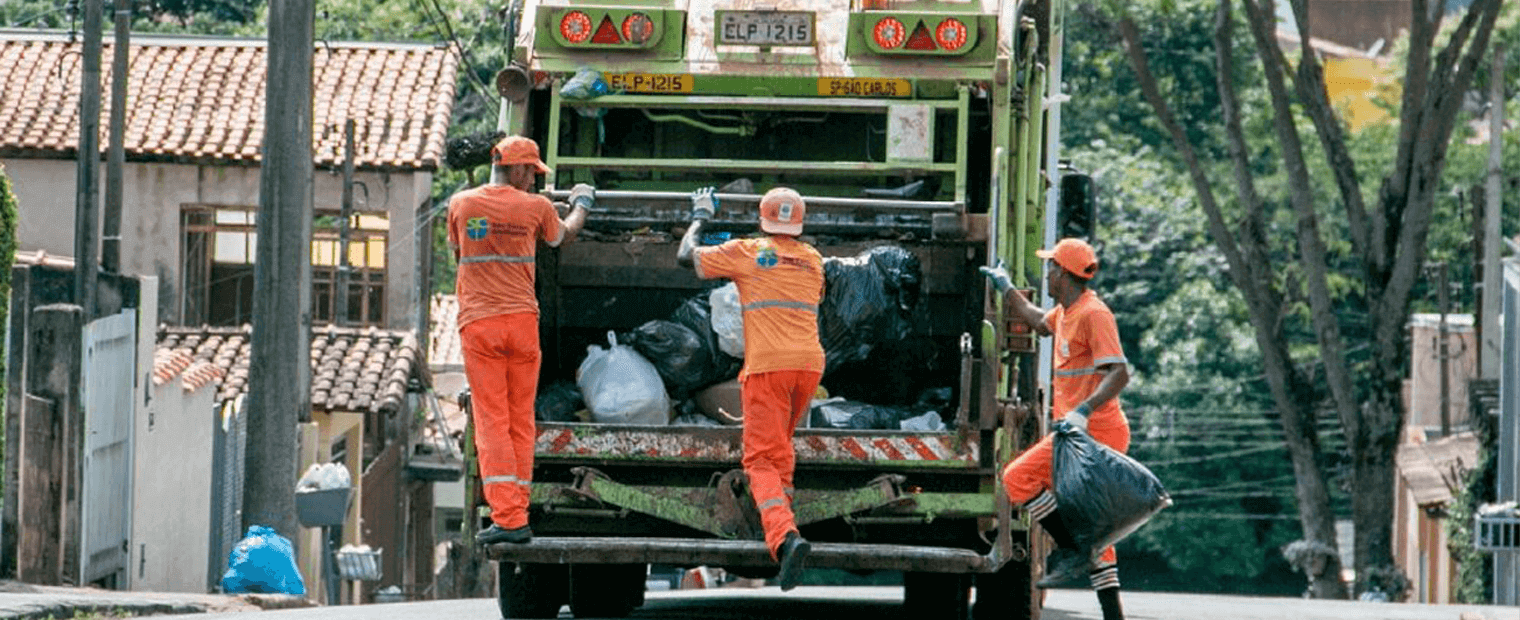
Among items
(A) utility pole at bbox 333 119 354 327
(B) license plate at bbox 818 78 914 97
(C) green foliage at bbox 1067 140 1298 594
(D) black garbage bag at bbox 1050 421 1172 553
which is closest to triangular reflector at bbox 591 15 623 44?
(B) license plate at bbox 818 78 914 97

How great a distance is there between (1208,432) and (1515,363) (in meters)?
15.0

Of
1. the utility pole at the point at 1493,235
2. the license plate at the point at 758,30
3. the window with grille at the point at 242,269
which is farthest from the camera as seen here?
the utility pole at the point at 1493,235

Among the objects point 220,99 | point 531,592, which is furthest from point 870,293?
point 220,99

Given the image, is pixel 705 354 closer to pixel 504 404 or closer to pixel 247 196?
pixel 504 404

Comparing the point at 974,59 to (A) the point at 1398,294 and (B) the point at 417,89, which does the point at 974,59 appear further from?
(B) the point at 417,89

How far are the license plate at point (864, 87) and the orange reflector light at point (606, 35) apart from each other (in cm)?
78

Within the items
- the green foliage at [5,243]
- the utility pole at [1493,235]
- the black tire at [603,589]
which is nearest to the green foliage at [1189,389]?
the utility pole at [1493,235]

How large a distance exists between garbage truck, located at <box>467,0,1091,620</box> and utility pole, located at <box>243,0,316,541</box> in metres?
4.20

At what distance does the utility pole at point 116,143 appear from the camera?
18.6m

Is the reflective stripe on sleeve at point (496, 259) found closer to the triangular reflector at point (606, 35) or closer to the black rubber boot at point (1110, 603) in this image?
the triangular reflector at point (606, 35)

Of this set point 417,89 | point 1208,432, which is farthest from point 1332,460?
point 417,89

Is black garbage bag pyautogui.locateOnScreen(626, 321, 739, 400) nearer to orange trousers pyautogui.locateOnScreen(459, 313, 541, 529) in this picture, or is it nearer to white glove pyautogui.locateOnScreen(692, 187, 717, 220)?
white glove pyautogui.locateOnScreen(692, 187, 717, 220)

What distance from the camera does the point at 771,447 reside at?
10.3 m

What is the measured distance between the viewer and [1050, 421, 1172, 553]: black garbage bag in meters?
10.3
